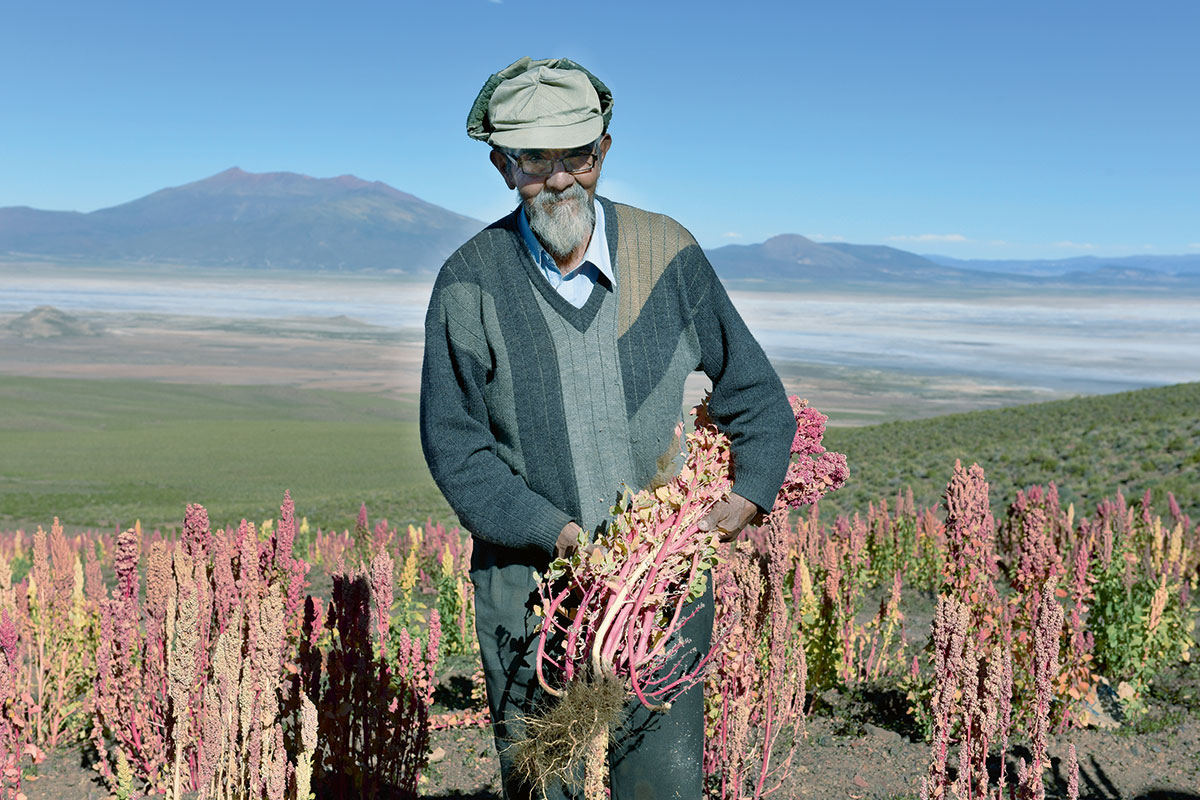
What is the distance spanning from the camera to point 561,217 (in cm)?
198

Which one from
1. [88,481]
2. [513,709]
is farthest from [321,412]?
[513,709]

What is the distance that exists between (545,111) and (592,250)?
30cm

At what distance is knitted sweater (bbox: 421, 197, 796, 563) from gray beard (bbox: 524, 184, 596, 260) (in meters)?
0.07

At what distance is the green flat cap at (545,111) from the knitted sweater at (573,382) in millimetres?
220

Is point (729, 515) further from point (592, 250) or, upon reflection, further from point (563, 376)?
point (592, 250)

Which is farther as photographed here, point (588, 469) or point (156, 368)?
point (156, 368)

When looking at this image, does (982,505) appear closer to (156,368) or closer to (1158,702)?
(1158,702)

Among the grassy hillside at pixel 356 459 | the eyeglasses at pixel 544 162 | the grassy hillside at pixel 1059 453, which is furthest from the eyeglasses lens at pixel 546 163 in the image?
the grassy hillside at pixel 356 459

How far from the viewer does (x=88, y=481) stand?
87.7 feet

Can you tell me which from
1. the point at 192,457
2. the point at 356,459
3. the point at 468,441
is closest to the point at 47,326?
the point at 192,457

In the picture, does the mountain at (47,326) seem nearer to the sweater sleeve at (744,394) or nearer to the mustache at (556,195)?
the mustache at (556,195)

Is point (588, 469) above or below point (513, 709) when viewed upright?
above

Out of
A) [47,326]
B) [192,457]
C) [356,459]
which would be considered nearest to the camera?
[192,457]

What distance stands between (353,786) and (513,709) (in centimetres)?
126
